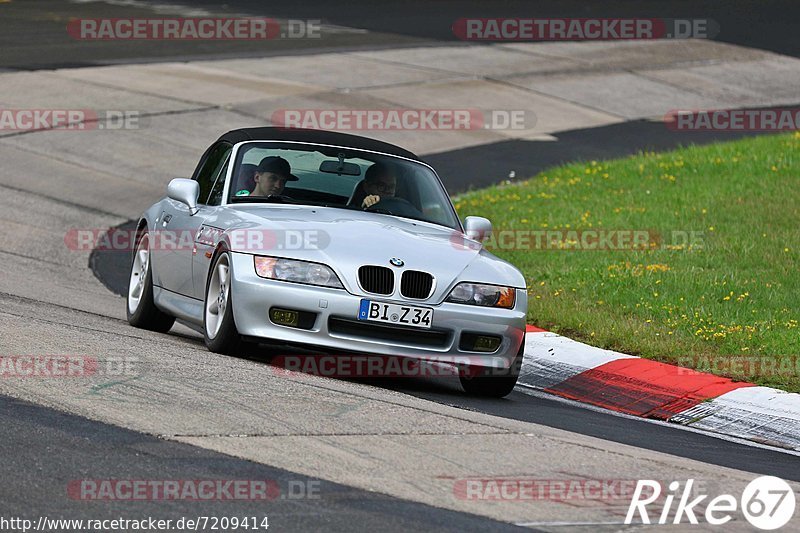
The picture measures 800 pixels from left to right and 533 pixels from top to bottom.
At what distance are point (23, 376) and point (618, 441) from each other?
10.3ft

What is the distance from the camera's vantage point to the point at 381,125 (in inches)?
885

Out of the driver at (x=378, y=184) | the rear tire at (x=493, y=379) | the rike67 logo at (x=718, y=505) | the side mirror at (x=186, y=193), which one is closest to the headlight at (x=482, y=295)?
the rear tire at (x=493, y=379)

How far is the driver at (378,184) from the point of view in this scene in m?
9.74

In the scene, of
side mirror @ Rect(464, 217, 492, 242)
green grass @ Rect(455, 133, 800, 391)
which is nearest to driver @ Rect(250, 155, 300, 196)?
side mirror @ Rect(464, 217, 492, 242)

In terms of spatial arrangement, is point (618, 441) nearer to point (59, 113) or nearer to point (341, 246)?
point (341, 246)

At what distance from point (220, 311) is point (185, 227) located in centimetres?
121

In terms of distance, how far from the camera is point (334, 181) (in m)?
9.80

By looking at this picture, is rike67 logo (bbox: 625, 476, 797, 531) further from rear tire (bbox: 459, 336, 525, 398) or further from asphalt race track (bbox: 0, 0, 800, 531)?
rear tire (bbox: 459, 336, 525, 398)

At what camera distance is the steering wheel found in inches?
381

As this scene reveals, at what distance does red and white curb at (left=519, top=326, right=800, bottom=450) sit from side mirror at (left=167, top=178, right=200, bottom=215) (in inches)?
101

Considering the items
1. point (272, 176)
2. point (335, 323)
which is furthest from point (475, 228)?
point (335, 323)

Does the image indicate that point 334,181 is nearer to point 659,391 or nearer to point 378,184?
point 378,184

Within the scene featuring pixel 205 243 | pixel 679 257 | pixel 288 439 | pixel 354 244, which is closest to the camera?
pixel 288 439

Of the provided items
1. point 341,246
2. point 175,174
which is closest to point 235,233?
point 341,246
